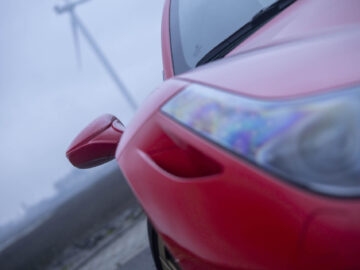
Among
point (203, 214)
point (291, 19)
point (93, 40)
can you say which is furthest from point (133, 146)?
point (93, 40)

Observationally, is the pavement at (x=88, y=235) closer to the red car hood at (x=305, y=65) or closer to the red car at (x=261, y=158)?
the red car at (x=261, y=158)

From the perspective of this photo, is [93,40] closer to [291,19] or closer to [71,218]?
[71,218]

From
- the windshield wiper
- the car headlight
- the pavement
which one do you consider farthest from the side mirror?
the pavement

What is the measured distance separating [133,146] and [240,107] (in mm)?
360

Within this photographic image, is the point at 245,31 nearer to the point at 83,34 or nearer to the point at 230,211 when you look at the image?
the point at 230,211

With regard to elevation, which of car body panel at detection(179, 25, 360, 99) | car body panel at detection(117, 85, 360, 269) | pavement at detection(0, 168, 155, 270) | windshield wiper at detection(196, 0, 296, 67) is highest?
car body panel at detection(179, 25, 360, 99)

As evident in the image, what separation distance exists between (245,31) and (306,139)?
100 centimetres

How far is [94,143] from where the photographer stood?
1.27m

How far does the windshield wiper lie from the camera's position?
138 centimetres

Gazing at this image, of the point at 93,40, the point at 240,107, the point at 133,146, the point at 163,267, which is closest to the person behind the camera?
the point at 240,107

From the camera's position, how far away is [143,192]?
2.68 feet

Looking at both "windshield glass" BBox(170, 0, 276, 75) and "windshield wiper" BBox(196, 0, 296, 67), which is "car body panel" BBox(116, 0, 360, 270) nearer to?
"windshield wiper" BBox(196, 0, 296, 67)

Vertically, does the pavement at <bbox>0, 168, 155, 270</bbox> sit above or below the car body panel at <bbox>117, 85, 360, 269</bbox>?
below

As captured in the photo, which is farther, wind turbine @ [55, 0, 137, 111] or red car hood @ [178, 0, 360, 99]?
wind turbine @ [55, 0, 137, 111]
